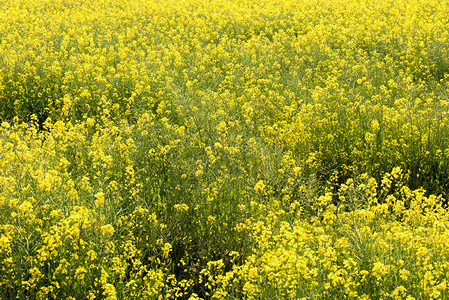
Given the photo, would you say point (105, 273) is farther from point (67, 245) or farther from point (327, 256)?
point (327, 256)

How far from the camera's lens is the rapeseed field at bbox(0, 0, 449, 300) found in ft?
9.89

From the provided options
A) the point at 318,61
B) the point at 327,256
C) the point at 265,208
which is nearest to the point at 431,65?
the point at 318,61

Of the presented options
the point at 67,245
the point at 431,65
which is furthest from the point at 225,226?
the point at 431,65

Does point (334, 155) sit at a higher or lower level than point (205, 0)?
lower

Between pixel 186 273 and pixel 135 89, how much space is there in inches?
144

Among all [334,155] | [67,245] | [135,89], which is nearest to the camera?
[67,245]

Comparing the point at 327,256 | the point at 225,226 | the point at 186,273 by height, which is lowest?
the point at 186,273

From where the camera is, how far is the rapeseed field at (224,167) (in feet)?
9.89

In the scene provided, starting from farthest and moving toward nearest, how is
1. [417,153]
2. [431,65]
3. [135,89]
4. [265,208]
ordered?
[431,65] < [135,89] < [417,153] < [265,208]

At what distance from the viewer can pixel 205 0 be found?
1614 centimetres

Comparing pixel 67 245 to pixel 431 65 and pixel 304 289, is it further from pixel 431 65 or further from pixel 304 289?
pixel 431 65

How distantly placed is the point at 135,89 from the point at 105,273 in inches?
177

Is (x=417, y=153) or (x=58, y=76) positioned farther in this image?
(x=58, y=76)

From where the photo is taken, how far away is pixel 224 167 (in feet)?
14.9
